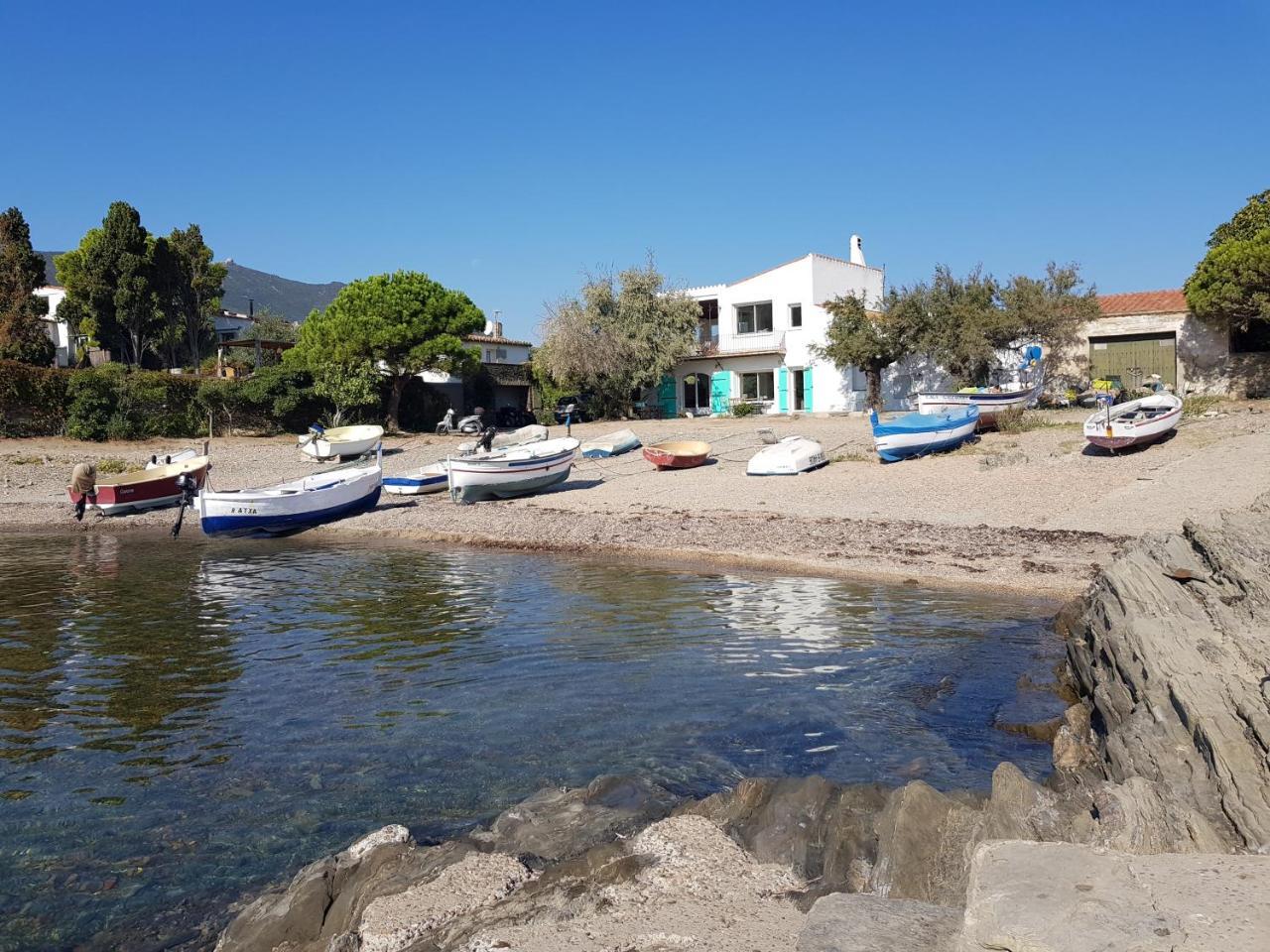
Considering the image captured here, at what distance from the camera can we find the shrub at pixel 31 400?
113ft

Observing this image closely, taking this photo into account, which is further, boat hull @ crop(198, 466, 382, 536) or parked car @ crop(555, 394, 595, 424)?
parked car @ crop(555, 394, 595, 424)

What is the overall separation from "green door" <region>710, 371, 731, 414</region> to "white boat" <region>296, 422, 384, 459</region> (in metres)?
18.8

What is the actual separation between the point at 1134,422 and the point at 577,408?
27.8 metres

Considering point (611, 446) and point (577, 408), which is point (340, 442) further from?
point (577, 408)

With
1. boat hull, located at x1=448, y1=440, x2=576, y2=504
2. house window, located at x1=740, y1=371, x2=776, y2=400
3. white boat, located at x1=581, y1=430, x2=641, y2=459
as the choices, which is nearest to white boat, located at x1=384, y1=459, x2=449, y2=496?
boat hull, located at x1=448, y1=440, x2=576, y2=504

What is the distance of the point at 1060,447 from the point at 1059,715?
18172 millimetres

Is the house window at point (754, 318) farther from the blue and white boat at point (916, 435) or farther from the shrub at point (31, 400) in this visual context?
the shrub at point (31, 400)

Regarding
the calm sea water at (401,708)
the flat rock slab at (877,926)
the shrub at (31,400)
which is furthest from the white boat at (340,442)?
the flat rock slab at (877,926)

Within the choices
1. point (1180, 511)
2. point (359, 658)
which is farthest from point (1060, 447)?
point (359, 658)

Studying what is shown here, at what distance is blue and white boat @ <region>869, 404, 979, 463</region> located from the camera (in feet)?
86.4

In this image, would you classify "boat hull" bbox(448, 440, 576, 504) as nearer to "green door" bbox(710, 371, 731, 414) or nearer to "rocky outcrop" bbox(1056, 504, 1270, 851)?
"rocky outcrop" bbox(1056, 504, 1270, 851)

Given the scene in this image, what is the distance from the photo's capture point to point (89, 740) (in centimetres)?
905

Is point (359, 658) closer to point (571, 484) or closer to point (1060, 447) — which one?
point (571, 484)

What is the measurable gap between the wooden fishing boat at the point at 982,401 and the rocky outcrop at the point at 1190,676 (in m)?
19.4
